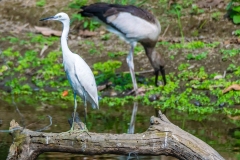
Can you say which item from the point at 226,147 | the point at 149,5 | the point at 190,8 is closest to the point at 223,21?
the point at 190,8

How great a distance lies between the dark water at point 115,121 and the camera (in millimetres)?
9547

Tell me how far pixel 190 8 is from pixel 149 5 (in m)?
0.97

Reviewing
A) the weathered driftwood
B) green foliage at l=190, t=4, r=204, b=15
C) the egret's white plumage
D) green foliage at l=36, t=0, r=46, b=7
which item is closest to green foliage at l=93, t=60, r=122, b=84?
green foliage at l=190, t=4, r=204, b=15

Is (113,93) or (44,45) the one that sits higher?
(44,45)

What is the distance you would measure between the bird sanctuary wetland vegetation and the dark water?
0.6 inches

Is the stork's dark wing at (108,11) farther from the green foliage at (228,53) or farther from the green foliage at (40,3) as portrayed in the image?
the green foliage at (40,3)

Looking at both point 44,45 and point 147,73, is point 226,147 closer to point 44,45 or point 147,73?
point 147,73

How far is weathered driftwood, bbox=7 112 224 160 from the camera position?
673 cm

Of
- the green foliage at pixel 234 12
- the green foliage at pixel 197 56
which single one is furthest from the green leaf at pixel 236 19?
the green foliage at pixel 197 56

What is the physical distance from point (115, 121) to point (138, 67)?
9.51 feet

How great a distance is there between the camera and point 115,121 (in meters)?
11.1

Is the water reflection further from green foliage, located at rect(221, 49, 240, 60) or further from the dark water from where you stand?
green foliage, located at rect(221, 49, 240, 60)

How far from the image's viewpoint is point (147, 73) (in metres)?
13.7

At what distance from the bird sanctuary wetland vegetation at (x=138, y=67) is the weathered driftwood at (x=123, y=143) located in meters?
2.77
